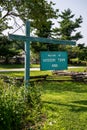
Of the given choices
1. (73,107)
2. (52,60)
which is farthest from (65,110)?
(52,60)

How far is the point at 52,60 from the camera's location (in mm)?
12094

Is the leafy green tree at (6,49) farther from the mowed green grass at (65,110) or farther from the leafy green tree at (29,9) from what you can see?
the mowed green grass at (65,110)

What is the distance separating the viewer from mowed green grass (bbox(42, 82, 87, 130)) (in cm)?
907

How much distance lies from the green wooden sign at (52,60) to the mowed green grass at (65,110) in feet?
5.16

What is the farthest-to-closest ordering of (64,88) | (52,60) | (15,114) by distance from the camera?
(64,88), (52,60), (15,114)

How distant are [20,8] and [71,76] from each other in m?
6.84

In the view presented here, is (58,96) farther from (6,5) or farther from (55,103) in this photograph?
(6,5)

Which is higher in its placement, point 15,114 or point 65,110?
point 15,114

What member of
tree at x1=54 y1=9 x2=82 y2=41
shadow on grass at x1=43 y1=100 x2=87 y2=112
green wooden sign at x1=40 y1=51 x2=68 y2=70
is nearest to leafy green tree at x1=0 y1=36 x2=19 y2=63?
tree at x1=54 y1=9 x2=82 y2=41

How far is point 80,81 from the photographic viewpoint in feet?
72.3

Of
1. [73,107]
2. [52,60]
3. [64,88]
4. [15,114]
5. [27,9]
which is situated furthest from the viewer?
[27,9]

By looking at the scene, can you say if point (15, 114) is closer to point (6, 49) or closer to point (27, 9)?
point (27, 9)

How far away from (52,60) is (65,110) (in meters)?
2.11

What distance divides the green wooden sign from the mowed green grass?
1574 mm
